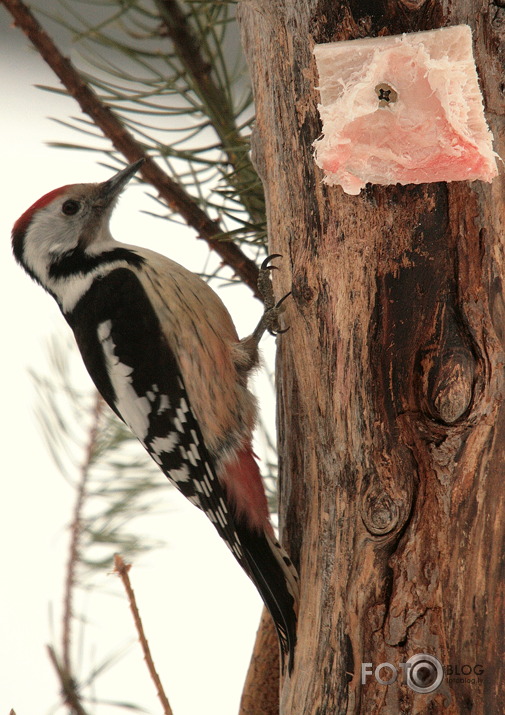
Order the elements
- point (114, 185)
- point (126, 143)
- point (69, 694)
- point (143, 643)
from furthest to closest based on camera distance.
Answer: point (114, 185) < point (126, 143) < point (69, 694) < point (143, 643)

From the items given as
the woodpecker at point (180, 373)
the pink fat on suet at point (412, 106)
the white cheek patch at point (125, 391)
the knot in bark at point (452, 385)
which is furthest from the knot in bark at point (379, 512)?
the white cheek patch at point (125, 391)

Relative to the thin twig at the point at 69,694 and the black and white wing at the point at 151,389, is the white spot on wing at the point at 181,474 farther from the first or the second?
the thin twig at the point at 69,694

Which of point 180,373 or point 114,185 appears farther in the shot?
point 114,185

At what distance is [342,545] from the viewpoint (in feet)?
3.58

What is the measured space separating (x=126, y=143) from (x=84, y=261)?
282 millimetres

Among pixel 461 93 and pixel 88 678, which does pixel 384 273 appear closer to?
pixel 461 93

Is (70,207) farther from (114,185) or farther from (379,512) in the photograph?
(379,512)

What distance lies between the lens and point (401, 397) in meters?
1.03

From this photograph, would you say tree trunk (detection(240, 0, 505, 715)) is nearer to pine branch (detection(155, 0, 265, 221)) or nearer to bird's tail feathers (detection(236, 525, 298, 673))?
bird's tail feathers (detection(236, 525, 298, 673))

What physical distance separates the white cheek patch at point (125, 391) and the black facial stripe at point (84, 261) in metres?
0.14

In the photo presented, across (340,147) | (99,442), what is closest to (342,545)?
(340,147)

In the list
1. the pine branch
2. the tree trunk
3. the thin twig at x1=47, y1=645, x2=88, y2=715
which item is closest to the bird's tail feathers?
the tree trunk

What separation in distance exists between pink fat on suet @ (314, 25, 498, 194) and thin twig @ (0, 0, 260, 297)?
46 cm

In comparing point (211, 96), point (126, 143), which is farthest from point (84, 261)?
point (211, 96)
